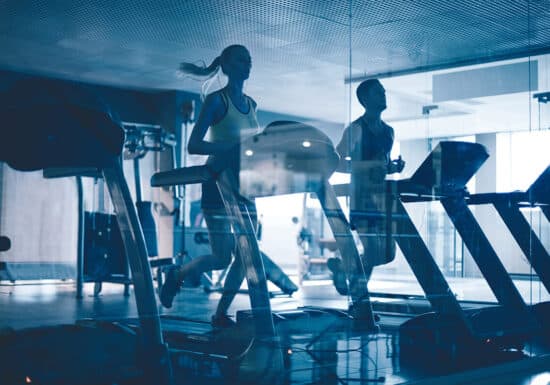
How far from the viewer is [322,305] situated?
2885mm

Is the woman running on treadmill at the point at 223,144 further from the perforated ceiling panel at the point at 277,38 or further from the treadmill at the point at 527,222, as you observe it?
the treadmill at the point at 527,222

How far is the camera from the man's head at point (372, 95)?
2.99 m

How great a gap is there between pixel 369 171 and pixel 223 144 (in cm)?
79

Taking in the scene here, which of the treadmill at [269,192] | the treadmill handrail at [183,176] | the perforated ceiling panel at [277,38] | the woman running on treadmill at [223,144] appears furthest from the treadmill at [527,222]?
the treadmill handrail at [183,176]

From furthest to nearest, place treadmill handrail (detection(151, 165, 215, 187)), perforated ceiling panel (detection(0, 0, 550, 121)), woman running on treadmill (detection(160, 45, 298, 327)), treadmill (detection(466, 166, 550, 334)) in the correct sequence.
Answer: treadmill (detection(466, 166, 550, 334)), woman running on treadmill (detection(160, 45, 298, 327)), treadmill handrail (detection(151, 165, 215, 187)), perforated ceiling panel (detection(0, 0, 550, 121))

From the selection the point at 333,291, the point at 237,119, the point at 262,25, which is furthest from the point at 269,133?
the point at 333,291

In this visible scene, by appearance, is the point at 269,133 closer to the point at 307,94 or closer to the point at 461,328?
the point at 307,94

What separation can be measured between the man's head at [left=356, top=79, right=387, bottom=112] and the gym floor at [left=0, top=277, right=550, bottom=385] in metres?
0.75

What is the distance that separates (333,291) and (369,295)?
197 mm

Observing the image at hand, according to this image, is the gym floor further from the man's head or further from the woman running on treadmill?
the man's head

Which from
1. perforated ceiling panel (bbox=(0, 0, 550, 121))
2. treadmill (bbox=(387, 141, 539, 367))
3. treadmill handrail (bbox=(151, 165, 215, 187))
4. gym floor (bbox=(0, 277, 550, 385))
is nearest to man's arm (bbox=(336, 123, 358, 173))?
perforated ceiling panel (bbox=(0, 0, 550, 121))

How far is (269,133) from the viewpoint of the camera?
257cm

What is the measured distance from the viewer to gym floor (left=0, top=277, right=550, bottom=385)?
2023 millimetres

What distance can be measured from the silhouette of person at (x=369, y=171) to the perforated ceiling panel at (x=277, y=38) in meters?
0.13
